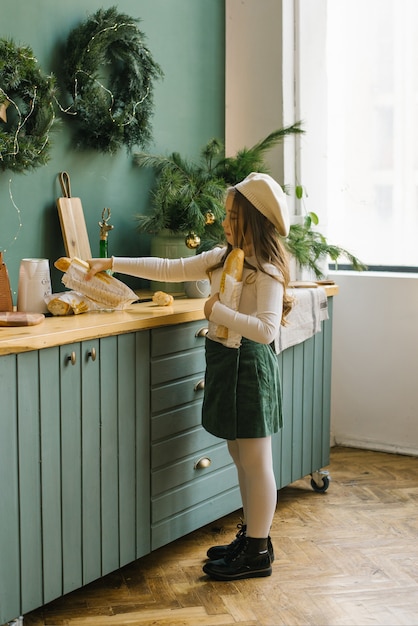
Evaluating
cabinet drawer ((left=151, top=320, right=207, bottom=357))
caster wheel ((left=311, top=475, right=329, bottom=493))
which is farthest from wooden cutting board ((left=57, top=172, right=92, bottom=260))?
caster wheel ((left=311, top=475, right=329, bottom=493))

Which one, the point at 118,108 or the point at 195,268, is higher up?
the point at 118,108

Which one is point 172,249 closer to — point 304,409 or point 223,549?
point 304,409

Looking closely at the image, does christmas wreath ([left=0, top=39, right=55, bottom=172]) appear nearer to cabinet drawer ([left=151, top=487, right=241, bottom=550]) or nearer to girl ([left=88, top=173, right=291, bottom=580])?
girl ([left=88, top=173, right=291, bottom=580])

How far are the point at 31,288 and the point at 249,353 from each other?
28.2 inches

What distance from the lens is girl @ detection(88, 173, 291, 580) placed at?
2582 millimetres

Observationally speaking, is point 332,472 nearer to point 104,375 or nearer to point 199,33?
point 104,375

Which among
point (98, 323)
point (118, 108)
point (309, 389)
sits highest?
point (118, 108)

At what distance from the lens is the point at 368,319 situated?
4176mm

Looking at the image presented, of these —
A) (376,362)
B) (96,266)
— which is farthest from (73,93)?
(376,362)

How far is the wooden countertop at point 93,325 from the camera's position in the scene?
7.28ft

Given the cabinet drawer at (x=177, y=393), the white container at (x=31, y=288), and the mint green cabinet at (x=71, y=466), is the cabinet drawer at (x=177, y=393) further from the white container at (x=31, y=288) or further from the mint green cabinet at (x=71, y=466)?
the white container at (x=31, y=288)

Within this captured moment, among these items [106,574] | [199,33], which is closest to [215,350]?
[106,574]

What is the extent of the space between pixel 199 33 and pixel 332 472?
6.71 feet

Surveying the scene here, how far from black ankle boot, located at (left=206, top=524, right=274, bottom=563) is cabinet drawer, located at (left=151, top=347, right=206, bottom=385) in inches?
22.0
